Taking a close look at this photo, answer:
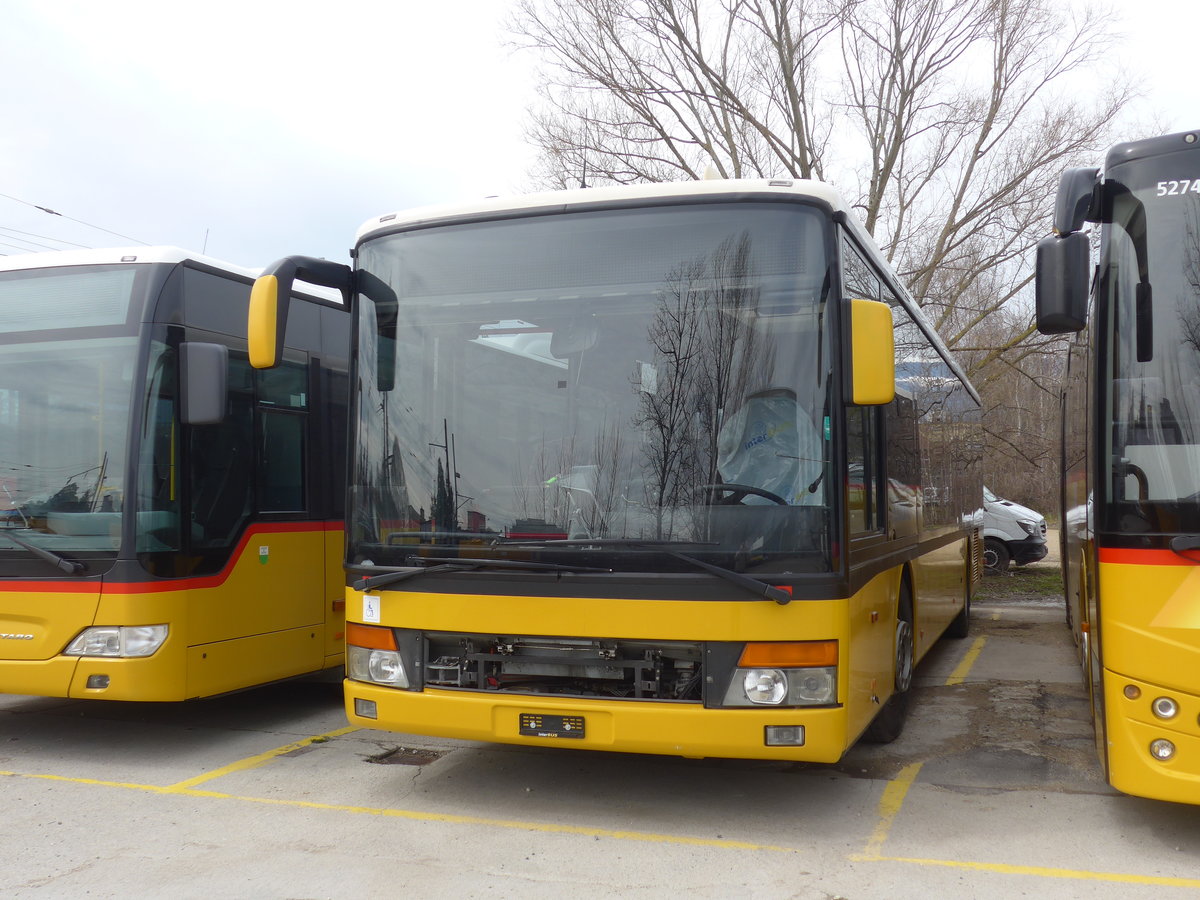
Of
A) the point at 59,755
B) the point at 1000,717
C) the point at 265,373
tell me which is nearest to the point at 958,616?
the point at 1000,717

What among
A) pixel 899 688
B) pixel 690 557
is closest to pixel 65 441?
pixel 690 557

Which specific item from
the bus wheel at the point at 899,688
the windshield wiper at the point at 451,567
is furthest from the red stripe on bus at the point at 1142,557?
the windshield wiper at the point at 451,567

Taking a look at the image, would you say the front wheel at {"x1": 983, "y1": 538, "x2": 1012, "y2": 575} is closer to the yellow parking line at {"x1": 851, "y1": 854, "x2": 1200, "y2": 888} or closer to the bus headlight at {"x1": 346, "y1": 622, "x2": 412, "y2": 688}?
the yellow parking line at {"x1": 851, "y1": 854, "x2": 1200, "y2": 888}

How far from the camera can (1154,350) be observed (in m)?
4.63

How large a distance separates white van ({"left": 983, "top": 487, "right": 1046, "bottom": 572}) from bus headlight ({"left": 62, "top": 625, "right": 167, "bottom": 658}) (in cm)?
1634

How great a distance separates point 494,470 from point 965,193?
13.5 meters

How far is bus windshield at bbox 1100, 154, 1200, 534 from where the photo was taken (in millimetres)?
4516

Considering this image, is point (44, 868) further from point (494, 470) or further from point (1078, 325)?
point (1078, 325)

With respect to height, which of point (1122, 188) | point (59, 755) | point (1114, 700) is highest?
point (1122, 188)

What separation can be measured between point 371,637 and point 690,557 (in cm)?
173

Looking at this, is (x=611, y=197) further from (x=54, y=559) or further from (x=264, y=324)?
(x=54, y=559)

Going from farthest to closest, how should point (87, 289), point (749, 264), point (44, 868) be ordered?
point (87, 289) → point (749, 264) → point (44, 868)

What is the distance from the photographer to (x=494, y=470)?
5012 mm

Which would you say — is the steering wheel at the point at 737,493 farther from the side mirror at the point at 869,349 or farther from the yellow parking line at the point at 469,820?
the yellow parking line at the point at 469,820
